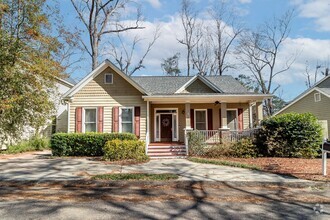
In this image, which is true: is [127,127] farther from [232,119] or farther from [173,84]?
[232,119]

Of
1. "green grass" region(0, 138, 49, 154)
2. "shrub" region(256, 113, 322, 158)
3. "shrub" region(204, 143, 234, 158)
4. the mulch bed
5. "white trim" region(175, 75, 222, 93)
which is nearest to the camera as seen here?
the mulch bed

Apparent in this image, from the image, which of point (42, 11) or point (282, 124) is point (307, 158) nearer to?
point (282, 124)

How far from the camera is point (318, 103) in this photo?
19.0 m

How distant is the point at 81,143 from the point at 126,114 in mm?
3089

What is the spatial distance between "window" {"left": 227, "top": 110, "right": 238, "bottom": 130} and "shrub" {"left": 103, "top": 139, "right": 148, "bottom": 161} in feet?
23.4

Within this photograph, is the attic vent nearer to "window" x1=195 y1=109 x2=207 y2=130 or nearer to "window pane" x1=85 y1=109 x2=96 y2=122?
"window" x1=195 y1=109 x2=207 y2=130

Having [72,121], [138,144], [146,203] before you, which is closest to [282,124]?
[138,144]

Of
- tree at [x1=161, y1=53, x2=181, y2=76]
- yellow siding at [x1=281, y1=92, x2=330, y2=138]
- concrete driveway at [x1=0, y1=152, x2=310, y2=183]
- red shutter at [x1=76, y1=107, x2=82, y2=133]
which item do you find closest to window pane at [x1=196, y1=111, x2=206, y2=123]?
concrete driveway at [x1=0, y1=152, x2=310, y2=183]

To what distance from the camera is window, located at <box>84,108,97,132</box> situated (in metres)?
14.8

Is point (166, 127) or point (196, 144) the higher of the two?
point (166, 127)

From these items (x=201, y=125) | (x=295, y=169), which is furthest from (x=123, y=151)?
(x=295, y=169)

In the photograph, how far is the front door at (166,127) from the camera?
16.6 meters

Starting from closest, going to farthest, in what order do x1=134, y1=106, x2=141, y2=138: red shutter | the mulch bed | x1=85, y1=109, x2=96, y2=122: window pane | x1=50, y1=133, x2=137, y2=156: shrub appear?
the mulch bed
x1=50, y1=133, x2=137, y2=156: shrub
x1=134, y1=106, x2=141, y2=138: red shutter
x1=85, y1=109, x2=96, y2=122: window pane

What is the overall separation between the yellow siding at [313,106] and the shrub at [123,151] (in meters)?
13.9
